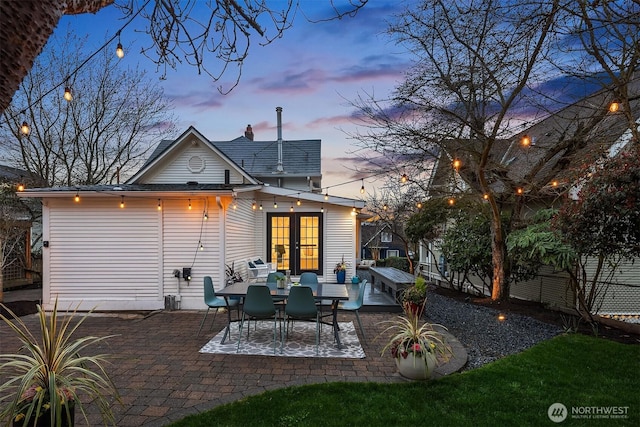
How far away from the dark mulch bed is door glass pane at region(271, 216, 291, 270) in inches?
204

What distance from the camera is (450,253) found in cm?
1034

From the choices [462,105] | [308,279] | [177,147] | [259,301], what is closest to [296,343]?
[259,301]

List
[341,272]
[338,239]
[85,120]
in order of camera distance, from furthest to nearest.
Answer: [85,120] → [338,239] → [341,272]

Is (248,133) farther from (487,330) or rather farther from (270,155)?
(487,330)

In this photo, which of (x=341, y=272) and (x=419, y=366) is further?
(x=341, y=272)

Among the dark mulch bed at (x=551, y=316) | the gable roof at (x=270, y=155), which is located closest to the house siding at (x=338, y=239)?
the gable roof at (x=270, y=155)

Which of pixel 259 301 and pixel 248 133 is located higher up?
pixel 248 133

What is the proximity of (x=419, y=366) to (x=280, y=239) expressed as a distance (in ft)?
24.9

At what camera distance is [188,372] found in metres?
4.50

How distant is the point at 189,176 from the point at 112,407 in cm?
780

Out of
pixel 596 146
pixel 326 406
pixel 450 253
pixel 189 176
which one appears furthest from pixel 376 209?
pixel 326 406

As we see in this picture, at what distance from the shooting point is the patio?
3602 millimetres

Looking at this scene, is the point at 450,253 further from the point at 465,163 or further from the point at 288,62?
the point at 288,62

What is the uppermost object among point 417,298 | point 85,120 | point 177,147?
point 85,120
